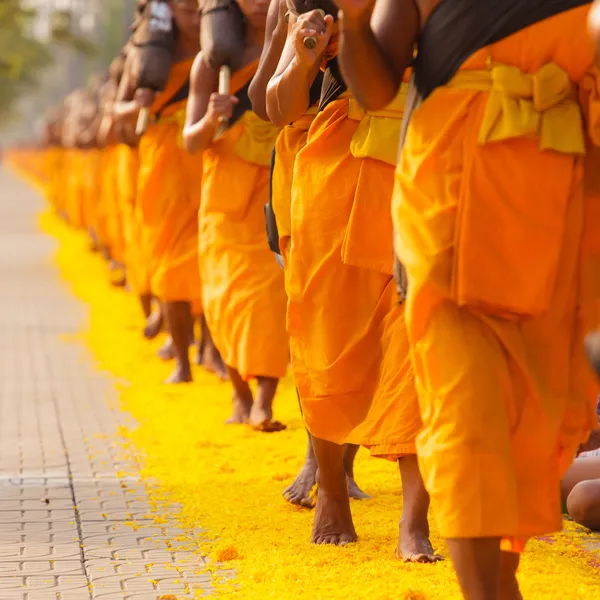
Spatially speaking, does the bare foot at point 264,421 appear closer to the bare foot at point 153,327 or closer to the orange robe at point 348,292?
the orange robe at point 348,292

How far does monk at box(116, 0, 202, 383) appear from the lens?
9539 mm

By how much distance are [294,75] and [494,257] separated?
1588 mm

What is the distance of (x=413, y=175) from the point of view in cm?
382

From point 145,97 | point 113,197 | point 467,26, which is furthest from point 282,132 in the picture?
point 113,197

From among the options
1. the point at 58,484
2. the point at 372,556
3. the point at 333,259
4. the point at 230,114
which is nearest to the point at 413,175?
the point at 333,259

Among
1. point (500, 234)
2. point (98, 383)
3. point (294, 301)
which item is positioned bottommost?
point (98, 383)

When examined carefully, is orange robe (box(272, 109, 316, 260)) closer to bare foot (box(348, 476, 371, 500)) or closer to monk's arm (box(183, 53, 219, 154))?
bare foot (box(348, 476, 371, 500))

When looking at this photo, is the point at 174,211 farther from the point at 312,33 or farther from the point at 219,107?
the point at 312,33

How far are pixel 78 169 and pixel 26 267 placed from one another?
165 inches

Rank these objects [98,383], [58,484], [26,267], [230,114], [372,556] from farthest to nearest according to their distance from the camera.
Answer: [26,267] < [98,383] < [230,114] < [58,484] < [372,556]

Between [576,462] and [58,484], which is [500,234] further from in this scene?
[58,484]

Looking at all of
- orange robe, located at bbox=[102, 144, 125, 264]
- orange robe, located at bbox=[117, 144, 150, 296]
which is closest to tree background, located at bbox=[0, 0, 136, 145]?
orange robe, located at bbox=[102, 144, 125, 264]

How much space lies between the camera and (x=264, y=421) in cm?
765

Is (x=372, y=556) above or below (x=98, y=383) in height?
above
